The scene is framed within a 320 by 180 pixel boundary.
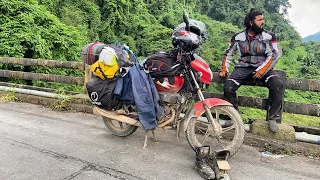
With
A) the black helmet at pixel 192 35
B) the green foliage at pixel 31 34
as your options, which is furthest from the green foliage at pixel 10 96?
the black helmet at pixel 192 35

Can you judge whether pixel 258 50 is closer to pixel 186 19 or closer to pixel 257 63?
pixel 257 63

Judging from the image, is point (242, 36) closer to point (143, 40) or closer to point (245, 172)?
point (245, 172)

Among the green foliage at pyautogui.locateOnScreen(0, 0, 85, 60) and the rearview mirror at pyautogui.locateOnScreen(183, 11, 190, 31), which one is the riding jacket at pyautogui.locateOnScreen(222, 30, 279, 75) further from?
the green foliage at pyautogui.locateOnScreen(0, 0, 85, 60)

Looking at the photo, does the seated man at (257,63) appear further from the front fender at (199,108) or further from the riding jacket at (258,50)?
the front fender at (199,108)

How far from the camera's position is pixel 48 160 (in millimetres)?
3354

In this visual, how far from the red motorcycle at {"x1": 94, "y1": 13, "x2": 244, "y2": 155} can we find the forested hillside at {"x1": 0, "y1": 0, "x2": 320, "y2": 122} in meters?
6.50

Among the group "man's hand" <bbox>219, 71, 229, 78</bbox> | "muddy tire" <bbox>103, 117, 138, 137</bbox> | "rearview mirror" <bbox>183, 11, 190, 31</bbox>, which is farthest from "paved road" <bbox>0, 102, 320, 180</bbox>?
"rearview mirror" <bbox>183, 11, 190, 31</bbox>

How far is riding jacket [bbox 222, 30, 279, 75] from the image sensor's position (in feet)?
12.7

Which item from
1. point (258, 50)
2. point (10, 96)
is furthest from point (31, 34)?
point (258, 50)

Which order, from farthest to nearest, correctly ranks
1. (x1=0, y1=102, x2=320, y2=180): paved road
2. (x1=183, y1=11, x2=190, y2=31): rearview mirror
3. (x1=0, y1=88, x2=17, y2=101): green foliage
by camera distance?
(x1=0, y1=88, x2=17, y2=101): green foliage < (x1=183, y1=11, x2=190, y2=31): rearview mirror < (x1=0, y1=102, x2=320, y2=180): paved road

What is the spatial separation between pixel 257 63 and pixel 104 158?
7.87 ft

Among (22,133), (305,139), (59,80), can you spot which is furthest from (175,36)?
(59,80)

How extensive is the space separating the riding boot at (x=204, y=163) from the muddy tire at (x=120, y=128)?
118 cm

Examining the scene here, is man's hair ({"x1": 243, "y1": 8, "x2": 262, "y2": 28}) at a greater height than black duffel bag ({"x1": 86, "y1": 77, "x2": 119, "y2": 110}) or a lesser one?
greater
